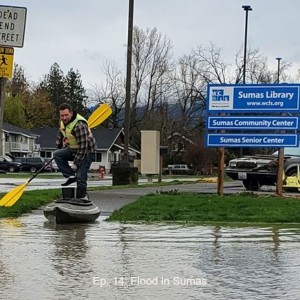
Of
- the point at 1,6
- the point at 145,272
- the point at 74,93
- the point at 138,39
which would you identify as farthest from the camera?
the point at 74,93

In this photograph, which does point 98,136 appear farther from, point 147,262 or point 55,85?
point 147,262

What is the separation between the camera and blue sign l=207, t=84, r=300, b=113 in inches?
575

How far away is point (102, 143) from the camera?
89.4 meters

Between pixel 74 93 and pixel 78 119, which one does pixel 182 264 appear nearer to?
pixel 78 119

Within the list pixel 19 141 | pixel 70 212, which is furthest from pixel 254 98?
pixel 19 141

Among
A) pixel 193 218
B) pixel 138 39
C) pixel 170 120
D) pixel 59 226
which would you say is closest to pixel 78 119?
pixel 59 226

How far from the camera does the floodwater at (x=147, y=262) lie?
6121 millimetres

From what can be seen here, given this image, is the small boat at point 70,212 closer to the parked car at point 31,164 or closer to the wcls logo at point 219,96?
the wcls logo at point 219,96

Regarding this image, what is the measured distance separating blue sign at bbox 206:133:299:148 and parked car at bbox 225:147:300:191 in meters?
3.83

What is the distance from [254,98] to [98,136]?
75641 millimetres

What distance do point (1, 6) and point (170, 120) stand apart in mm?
66611

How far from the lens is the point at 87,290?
6117 millimetres

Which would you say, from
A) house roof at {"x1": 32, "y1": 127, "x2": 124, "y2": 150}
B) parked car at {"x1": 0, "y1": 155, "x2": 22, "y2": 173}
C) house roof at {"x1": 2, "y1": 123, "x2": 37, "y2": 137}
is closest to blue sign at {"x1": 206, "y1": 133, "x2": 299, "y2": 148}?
parked car at {"x1": 0, "y1": 155, "x2": 22, "y2": 173}

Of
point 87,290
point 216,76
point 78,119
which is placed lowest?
point 87,290
